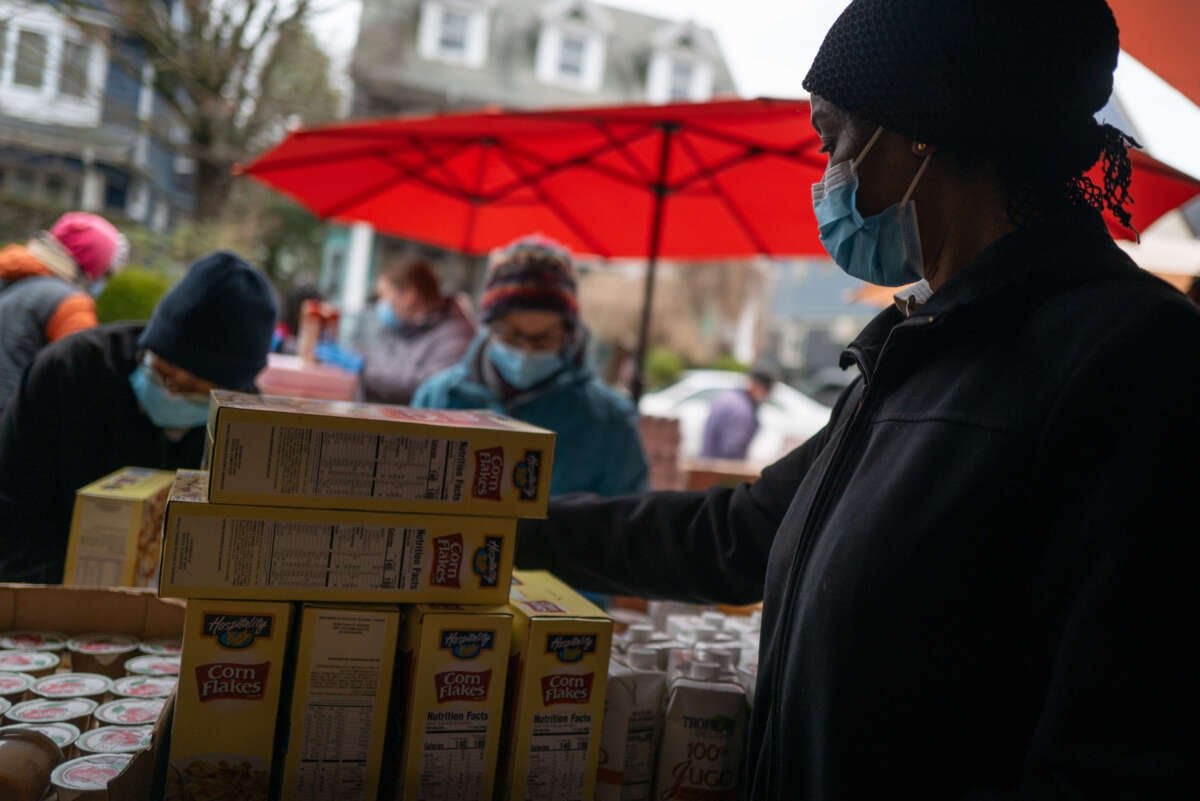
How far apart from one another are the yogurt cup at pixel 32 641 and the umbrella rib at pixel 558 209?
4.28 metres

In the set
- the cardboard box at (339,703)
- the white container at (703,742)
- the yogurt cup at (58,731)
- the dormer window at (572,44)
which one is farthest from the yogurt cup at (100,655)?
the dormer window at (572,44)

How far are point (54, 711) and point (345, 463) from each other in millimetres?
807

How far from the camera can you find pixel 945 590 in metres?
1.21

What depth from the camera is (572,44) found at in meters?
27.0

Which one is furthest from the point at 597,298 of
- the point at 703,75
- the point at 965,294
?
the point at 965,294

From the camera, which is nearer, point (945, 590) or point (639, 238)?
point (945, 590)

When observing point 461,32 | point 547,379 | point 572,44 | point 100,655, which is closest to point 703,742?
point 100,655

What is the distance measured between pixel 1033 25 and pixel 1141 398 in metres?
0.56

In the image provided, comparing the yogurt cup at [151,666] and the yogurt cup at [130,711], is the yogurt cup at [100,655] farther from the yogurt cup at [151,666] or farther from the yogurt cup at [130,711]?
the yogurt cup at [130,711]

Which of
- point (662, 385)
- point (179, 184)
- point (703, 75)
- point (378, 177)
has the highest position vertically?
point (703, 75)

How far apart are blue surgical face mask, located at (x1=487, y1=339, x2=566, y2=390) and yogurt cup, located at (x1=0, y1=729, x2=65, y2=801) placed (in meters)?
2.50

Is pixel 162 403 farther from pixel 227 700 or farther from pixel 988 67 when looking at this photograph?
pixel 988 67

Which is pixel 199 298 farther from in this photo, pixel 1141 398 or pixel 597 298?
pixel 597 298

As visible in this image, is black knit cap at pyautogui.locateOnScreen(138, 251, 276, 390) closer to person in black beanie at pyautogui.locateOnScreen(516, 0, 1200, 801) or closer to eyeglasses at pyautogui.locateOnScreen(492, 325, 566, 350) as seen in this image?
eyeglasses at pyautogui.locateOnScreen(492, 325, 566, 350)
